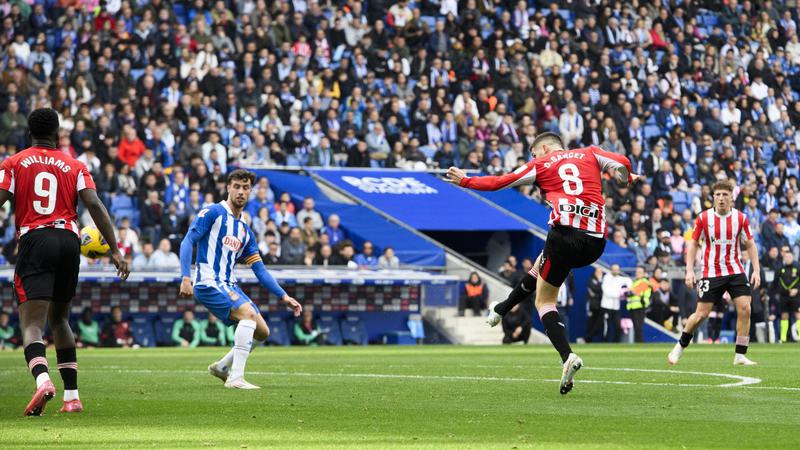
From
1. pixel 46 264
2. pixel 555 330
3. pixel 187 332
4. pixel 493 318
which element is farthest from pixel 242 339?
pixel 187 332

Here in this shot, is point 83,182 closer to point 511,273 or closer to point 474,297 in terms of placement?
point 474,297

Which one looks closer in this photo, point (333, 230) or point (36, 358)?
point (36, 358)

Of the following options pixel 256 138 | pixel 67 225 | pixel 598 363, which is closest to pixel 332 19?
pixel 256 138

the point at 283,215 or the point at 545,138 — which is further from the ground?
the point at 283,215

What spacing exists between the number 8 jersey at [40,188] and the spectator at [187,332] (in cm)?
1861

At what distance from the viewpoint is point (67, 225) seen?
10.8m

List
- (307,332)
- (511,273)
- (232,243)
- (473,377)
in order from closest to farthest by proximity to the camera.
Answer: (232,243)
(473,377)
(307,332)
(511,273)

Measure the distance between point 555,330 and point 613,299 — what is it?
764 inches

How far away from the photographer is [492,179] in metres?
12.3

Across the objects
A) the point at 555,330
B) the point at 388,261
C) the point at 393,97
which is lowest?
the point at 555,330

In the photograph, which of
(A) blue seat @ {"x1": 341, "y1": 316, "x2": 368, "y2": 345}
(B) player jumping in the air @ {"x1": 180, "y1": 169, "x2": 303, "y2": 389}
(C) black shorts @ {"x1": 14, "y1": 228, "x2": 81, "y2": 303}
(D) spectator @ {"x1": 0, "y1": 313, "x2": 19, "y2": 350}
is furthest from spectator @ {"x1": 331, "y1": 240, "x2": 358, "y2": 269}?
(C) black shorts @ {"x1": 14, "y1": 228, "x2": 81, "y2": 303}

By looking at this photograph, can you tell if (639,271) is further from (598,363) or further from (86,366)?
(86,366)

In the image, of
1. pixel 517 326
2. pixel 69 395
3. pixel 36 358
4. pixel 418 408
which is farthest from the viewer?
pixel 517 326

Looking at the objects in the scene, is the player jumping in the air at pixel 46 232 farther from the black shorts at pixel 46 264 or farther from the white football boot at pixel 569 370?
the white football boot at pixel 569 370
